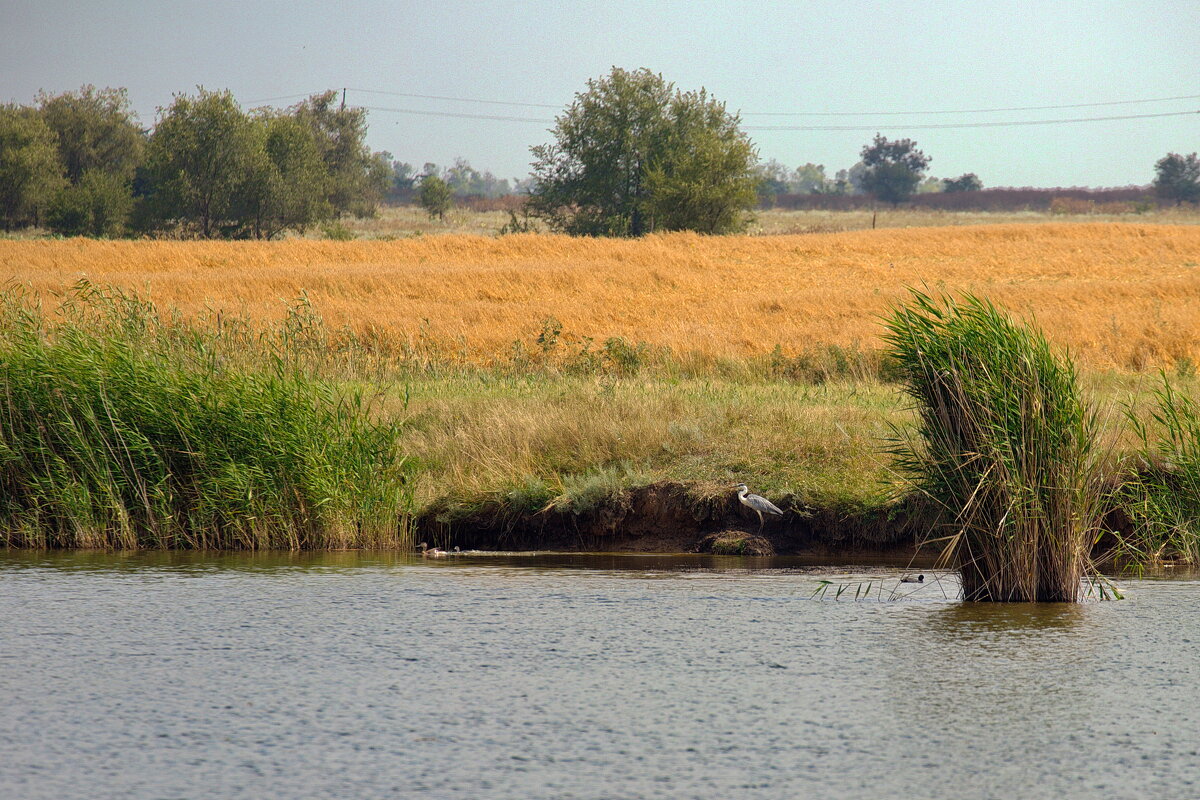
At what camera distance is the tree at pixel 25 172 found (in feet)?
209

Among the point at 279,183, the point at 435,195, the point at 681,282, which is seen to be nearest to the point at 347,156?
the point at 435,195

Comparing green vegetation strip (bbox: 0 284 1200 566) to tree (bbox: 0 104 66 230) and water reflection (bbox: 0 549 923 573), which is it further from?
tree (bbox: 0 104 66 230)

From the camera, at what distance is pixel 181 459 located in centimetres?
1043

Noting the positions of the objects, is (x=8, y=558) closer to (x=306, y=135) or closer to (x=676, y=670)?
(x=676, y=670)

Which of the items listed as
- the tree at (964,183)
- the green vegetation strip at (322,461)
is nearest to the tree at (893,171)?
the tree at (964,183)

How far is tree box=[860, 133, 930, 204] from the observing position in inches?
4040

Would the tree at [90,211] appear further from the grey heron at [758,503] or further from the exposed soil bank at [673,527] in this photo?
the grey heron at [758,503]

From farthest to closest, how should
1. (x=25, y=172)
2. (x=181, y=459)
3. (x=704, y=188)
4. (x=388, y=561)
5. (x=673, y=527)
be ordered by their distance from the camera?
(x=25, y=172) < (x=704, y=188) < (x=673, y=527) < (x=181, y=459) < (x=388, y=561)

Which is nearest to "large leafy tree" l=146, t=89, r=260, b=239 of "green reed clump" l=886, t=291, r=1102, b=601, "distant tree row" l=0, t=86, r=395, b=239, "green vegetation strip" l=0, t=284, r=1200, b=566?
"distant tree row" l=0, t=86, r=395, b=239

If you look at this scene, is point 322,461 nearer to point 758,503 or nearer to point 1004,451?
point 758,503

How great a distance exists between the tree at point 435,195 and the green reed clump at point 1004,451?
78.8m

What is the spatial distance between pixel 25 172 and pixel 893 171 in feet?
218

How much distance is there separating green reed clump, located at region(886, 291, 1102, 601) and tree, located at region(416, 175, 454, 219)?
78.8m

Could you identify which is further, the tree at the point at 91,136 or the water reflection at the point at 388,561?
the tree at the point at 91,136
